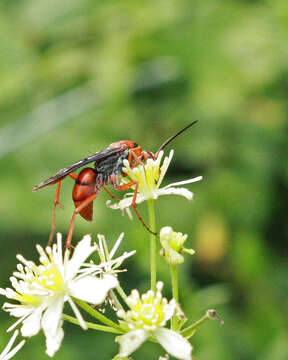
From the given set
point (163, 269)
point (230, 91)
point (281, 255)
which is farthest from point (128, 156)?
point (230, 91)

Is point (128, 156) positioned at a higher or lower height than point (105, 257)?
higher

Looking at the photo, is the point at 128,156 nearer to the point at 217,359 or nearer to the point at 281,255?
the point at 217,359

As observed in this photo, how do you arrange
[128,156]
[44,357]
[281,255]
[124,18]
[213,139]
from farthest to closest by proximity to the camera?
[124,18] < [213,139] < [281,255] < [44,357] < [128,156]

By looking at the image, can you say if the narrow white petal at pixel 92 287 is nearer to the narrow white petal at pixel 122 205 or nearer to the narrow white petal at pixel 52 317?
the narrow white petal at pixel 52 317

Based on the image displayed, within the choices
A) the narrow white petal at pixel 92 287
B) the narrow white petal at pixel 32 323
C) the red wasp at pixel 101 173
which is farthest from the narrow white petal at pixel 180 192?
the narrow white petal at pixel 32 323

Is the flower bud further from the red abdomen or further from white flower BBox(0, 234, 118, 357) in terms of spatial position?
the red abdomen

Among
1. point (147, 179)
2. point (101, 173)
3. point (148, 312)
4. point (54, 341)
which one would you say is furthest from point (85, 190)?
point (54, 341)
